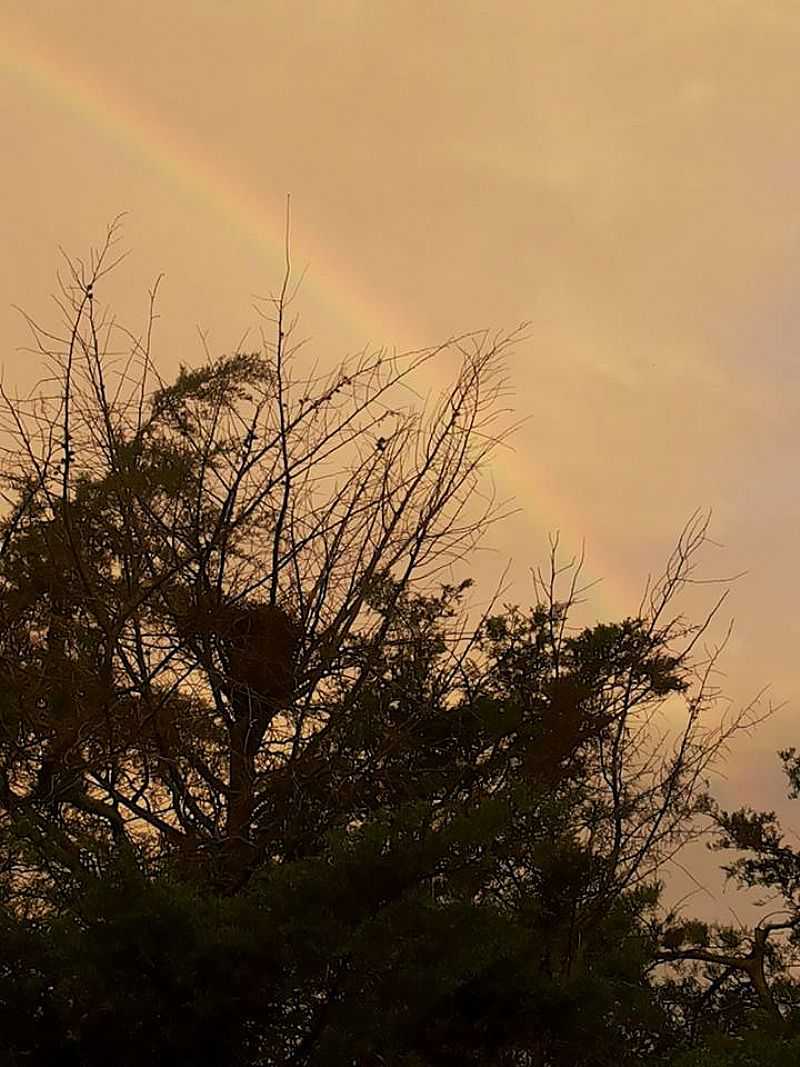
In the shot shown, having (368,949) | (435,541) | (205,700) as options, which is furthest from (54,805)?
(435,541)

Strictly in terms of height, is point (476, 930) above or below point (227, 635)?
below

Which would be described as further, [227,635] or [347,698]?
[227,635]

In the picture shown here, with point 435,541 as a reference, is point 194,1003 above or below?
below

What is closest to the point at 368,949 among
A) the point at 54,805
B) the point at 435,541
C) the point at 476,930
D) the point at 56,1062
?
the point at 476,930

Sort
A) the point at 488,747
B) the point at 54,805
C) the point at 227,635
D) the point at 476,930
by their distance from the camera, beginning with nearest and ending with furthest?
the point at 476,930, the point at 54,805, the point at 227,635, the point at 488,747

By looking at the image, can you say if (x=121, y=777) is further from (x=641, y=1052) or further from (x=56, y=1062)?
(x=641, y=1052)

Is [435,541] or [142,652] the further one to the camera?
[435,541]

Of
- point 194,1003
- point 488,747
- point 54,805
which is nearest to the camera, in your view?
point 194,1003

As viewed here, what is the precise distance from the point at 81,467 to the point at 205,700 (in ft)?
5.11

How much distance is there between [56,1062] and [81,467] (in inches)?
130

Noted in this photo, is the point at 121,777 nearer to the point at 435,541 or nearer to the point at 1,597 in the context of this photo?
the point at 1,597

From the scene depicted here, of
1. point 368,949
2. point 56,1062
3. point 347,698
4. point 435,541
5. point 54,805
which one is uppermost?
point 435,541

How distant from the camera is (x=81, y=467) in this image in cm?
711

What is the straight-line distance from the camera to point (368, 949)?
509 cm
